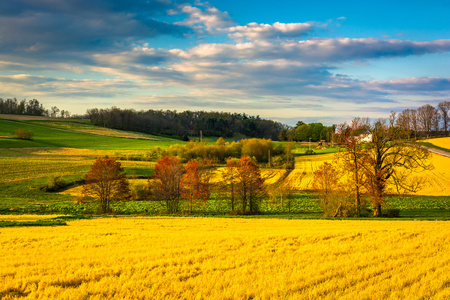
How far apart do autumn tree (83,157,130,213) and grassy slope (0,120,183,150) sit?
7137 centimetres

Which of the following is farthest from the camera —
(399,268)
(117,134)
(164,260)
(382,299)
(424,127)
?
(117,134)

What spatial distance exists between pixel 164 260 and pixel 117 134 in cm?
14946

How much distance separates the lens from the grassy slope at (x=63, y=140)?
112444 mm

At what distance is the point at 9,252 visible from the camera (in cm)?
1389

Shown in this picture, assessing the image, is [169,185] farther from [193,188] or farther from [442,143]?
[442,143]

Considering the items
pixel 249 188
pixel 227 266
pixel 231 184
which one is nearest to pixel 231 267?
pixel 227 266

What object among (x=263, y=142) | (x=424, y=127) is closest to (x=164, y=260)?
(x=263, y=142)

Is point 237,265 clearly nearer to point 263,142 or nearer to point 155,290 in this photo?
point 155,290

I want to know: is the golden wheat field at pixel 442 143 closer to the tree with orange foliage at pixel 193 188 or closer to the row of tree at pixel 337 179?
the row of tree at pixel 337 179

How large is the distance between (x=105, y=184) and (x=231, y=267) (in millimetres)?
37864

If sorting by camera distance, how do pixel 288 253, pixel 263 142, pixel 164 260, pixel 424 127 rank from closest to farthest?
1. pixel 164 260
2. pixel 288 253
3. pixel 263 142
4. pixel 424 127

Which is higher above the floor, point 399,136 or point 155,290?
point 399,136

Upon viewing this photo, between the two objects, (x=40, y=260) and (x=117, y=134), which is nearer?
(x=40, y=260)

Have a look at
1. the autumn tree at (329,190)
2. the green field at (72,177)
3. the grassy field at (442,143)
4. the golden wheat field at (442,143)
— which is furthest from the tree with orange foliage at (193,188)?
the golden wheat field at (442,143)
